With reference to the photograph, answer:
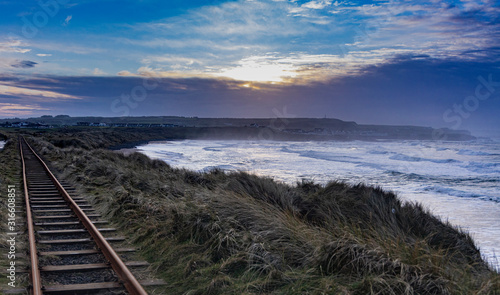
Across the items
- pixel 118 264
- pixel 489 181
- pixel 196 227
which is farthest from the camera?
pixel 489 181

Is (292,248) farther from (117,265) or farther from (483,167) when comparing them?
(483,167)

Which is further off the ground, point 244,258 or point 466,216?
point 244,258

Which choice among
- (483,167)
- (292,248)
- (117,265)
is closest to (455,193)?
(292,248)

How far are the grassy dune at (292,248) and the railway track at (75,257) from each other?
605 millimetres

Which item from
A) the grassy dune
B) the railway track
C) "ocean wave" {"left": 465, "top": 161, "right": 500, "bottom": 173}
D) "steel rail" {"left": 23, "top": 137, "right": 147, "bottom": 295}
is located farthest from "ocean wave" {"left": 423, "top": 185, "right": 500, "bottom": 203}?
"steel rail" {"left": 23, "top": 137, "right": 147, "bottom": 295}

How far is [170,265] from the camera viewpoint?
596cm

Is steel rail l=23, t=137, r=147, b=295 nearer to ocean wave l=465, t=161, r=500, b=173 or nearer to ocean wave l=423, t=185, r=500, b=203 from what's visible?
ocean wave l=423, t=185, r=500, b=203

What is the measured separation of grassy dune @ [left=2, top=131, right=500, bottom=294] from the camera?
4.43 metres

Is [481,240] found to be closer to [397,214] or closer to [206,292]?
[397,214]

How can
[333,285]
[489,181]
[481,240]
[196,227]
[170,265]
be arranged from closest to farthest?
[333,285], [170,265], [196,227], [481,240], [489,181]

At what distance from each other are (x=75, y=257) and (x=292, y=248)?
349 cm

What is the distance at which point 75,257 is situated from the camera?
20.4 feet

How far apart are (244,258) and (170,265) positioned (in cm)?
123

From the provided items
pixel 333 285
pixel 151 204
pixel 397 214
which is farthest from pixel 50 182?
pixel 333 285
